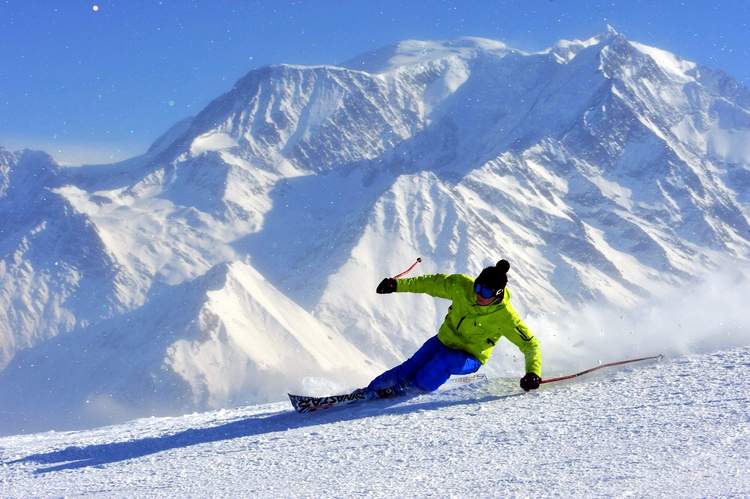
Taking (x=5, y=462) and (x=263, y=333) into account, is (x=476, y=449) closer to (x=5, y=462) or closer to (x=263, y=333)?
(x=5, y=462)

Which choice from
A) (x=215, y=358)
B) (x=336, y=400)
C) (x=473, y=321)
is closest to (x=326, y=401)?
(x=336, y=400)

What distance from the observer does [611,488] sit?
5910 millimetres

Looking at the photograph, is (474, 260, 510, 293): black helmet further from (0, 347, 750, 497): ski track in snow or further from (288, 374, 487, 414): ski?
(288, 374, 487, 414): ski

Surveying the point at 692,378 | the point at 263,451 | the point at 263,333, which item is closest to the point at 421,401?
the point at 263,451

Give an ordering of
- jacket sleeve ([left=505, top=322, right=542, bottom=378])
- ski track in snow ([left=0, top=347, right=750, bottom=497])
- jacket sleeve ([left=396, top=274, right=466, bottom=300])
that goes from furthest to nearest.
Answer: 1. jacket sleeve ([left=396, top=274, right=466, bottom=300])
2. jacket sleeve ([left=505, top=322, right=542, bottom=378])
3. ski track in snow ([left=0, top=347, right=750, bottom=497])

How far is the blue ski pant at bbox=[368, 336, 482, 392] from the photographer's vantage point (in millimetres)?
10523

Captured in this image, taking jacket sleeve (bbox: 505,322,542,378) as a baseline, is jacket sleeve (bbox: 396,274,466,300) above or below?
above

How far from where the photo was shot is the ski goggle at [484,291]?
9.70 m

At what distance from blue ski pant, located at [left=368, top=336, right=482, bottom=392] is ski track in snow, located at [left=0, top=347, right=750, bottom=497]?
9.0 inches

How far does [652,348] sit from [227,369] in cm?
17163

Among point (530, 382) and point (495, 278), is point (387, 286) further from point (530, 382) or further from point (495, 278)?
point (530, 382)

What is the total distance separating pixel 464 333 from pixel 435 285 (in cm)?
72

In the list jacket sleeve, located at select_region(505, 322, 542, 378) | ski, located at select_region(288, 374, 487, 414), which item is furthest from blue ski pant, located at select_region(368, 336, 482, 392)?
jacket sleeve, located at select_region(505, 322, 542, 378)

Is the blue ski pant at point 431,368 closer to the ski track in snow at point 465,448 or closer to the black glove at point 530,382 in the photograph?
the ski track in snow at point 465,448
